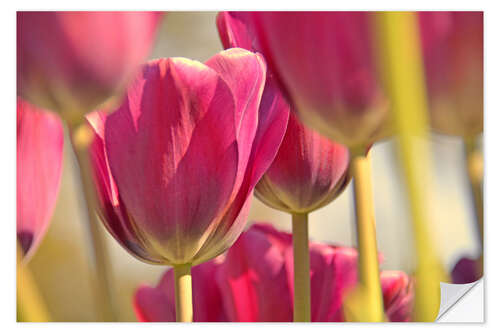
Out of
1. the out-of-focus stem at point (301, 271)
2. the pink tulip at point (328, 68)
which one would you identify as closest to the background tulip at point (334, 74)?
the pink tulip at point (328, 68)

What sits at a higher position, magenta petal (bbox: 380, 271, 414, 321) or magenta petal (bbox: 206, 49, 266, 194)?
magenta petal (bbox: 206, 49, 266, 194)

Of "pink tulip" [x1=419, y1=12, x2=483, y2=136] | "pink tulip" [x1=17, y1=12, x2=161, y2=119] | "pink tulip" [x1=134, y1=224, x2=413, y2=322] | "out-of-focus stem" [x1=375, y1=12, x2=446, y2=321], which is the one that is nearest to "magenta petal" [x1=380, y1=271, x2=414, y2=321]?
"pink tulip" [x1=134, y1=224, x2=413, y2=322]

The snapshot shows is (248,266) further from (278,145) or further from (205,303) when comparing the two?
(278,145)

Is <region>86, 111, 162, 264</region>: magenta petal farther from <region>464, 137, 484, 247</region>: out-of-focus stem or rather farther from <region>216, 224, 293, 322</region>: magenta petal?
<region>464, 137, 484, 247</region>: out-of-focus stem

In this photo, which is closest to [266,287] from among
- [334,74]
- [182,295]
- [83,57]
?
[182,295]

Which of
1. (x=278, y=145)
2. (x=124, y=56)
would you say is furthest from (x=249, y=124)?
(x=124, y=56)

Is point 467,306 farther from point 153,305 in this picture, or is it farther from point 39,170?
point 39,170

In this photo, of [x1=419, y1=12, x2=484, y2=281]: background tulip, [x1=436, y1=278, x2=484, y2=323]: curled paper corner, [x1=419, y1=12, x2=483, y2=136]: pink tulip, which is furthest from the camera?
[x1=436, y1=278, x2=484, y2=323]: curled paper corner

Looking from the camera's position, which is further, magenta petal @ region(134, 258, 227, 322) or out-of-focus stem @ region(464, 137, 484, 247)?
out-of-focus stem @ region(464, 137, 484, 247)
